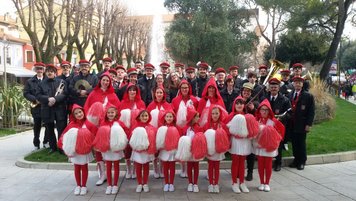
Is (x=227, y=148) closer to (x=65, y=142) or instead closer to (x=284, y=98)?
(x=284, y=98)

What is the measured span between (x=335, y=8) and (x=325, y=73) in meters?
6.83

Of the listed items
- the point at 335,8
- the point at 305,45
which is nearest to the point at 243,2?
the point at 305,45

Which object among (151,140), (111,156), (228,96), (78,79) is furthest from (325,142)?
(78,79)

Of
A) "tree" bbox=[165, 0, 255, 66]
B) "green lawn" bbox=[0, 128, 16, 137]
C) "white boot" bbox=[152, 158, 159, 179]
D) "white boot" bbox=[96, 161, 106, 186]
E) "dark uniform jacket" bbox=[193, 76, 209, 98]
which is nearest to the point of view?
"white boot" bbox=[96, 161, 106, 186]

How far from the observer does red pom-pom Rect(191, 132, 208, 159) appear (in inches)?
230

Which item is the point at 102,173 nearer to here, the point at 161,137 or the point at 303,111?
the point at 161,137

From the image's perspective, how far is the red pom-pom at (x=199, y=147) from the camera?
19.2 ft

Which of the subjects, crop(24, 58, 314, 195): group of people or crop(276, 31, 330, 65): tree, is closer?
crop(24, 58, 314, 195): group of people

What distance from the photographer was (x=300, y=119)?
7844 mm

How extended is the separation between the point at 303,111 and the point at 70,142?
5136 millimetres

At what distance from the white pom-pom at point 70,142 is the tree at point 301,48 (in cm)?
3239

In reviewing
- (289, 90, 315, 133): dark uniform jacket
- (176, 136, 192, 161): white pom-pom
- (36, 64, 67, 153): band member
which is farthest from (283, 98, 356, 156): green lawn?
(36, 64, 67, 153): band member

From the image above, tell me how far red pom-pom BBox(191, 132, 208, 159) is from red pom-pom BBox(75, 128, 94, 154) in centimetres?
181

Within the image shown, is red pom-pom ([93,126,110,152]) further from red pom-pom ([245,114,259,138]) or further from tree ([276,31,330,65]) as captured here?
tree ([276,31,330,65])
